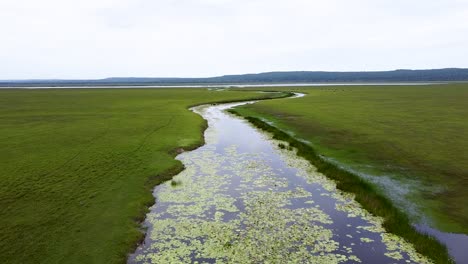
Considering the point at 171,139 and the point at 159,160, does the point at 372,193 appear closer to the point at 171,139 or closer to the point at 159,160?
the point at 159,160

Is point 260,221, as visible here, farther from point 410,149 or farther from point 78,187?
point 410,149

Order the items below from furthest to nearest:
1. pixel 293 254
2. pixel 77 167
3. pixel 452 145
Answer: pixel 452 145, pixel 77 167, pixel 293 254

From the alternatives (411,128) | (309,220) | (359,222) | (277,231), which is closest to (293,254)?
(277,231)

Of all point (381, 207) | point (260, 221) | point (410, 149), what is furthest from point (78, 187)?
point (410, 149)

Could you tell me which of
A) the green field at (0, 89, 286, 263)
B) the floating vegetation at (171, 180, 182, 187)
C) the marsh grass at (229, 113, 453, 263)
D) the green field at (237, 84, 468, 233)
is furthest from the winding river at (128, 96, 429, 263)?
the green field at (237, 84, 468, 233)

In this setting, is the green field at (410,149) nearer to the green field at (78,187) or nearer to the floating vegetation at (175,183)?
the floating vegetation at (175,183)

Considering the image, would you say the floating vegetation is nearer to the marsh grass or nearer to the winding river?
the winding river

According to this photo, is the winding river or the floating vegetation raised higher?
the floating vegetation
